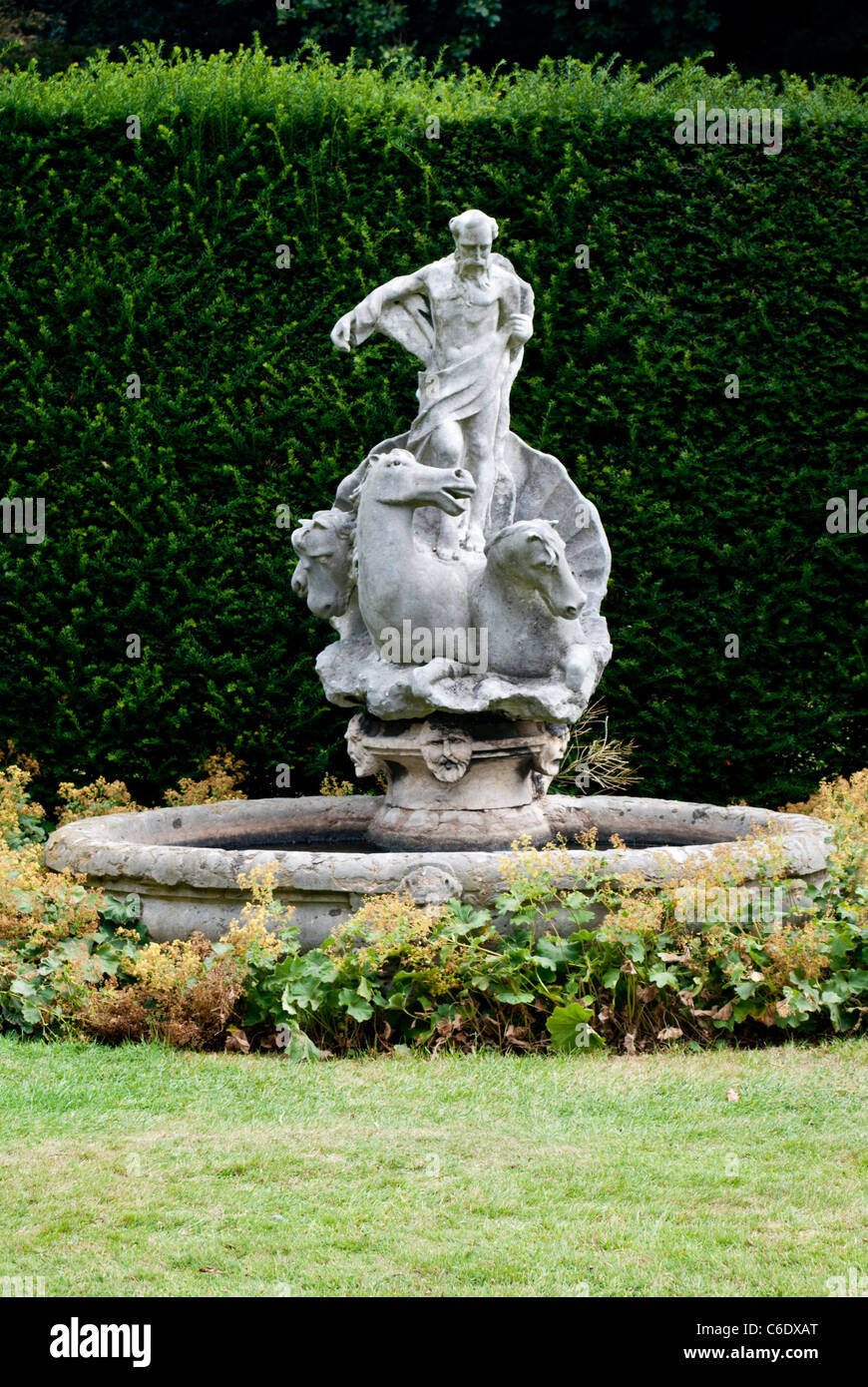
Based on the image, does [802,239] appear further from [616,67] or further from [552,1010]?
[616,67]

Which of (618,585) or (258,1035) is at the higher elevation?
(618,585)

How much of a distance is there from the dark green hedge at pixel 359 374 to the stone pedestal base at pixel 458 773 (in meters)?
1.90

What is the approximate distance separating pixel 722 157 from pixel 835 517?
202cm

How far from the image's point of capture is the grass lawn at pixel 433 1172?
10.3 feet

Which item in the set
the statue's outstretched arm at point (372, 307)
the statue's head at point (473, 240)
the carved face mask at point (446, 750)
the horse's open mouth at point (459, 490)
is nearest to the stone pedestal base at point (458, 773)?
the carved face mask at point (446, 750)

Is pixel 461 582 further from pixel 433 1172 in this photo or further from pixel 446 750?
pixel 433 1172

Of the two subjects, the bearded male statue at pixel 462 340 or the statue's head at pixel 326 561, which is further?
the statue's head at pixel 326 561

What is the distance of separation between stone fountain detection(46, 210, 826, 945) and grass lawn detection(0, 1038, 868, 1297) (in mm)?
804

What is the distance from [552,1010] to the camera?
4953mm

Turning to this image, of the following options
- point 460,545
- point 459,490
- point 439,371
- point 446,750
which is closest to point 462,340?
point 439,371

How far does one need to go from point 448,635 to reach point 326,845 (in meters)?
1.29

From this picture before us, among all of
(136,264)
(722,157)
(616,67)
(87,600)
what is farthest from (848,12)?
(87,600)

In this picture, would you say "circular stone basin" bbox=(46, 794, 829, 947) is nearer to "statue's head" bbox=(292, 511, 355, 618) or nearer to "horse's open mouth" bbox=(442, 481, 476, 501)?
"statue's head" bbox=(292, 511, 355, 618)

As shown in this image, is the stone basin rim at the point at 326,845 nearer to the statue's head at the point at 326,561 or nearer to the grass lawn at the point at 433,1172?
the grass lawn at the point at 433,1172
